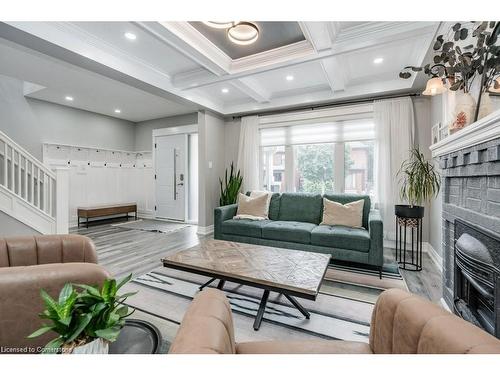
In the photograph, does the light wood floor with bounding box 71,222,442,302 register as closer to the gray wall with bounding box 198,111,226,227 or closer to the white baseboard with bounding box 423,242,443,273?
the white baseboard with bounding box 423,242,443,273

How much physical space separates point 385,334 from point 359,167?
3.43 meters

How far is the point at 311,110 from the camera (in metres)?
4.18

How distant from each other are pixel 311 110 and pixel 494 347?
158 inches

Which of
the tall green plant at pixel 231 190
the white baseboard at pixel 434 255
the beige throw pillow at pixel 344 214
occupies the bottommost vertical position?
the white baseboard at pixel 434 255

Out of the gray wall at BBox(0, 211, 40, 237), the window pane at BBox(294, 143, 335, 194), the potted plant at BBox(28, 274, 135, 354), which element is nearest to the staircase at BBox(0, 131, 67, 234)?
the gray wall at BBox(0, 211, 40, 237)

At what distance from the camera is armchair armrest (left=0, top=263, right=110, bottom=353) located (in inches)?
42.1

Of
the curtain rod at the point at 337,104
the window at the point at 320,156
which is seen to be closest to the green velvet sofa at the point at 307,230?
the window at the point at 320,156

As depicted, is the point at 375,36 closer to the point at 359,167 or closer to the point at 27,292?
the point at 359,167

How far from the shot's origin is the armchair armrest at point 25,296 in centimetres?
107

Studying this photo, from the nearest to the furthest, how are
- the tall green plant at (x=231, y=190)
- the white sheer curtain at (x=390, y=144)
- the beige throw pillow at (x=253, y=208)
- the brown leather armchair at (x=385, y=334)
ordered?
the brown leather armchair at (x=385, y=334) → the white sheer curtain at (x=390, y=144) → the beige throw pillow at (x=253, y=208) → the tall green plant at (x=231, y=190)

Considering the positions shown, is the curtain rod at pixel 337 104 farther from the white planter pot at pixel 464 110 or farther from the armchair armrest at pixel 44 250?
the armchair armrest at pixel 44 250

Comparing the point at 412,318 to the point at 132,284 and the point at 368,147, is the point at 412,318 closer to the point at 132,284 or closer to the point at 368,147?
the point at 132,284

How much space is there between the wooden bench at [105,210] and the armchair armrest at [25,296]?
458cm
